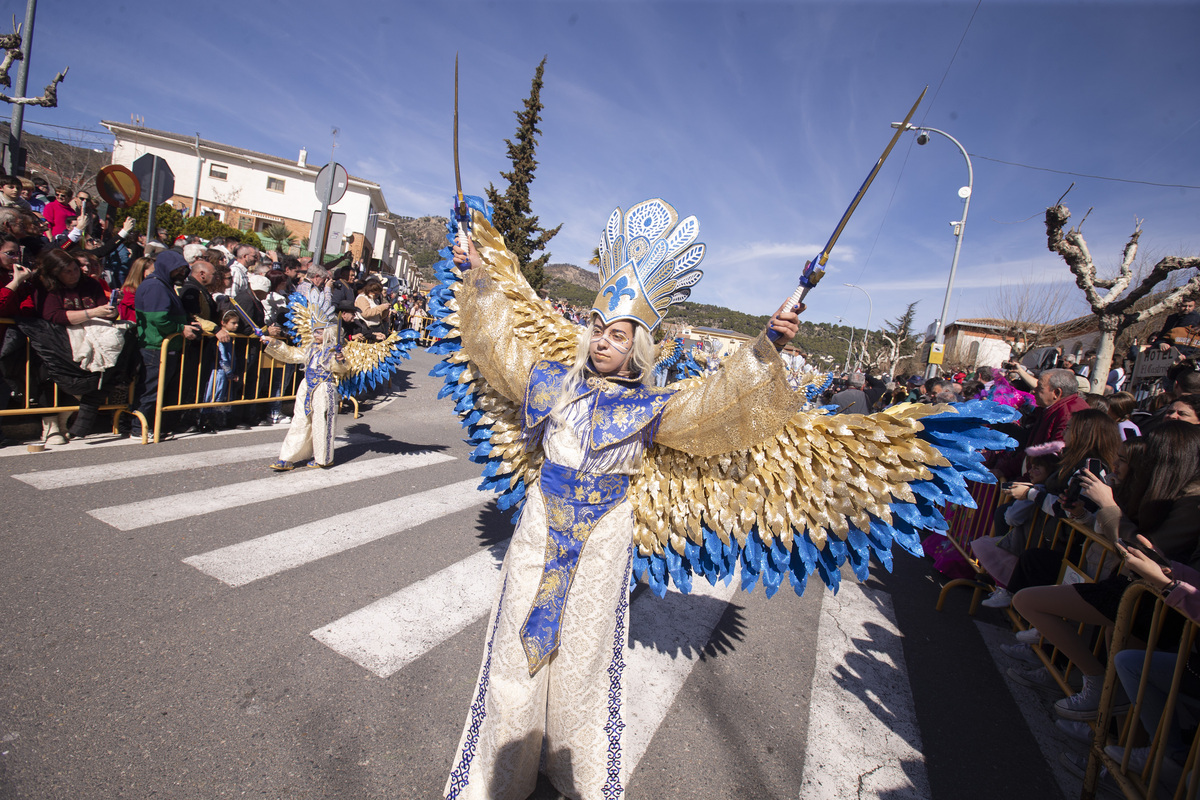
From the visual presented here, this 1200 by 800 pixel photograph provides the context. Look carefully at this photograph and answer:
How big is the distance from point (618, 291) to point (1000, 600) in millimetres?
4086

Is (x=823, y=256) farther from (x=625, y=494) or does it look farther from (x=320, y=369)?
(x=320, y=369)

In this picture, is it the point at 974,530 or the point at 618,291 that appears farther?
the point at 974,530

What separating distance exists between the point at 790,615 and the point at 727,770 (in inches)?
70.5

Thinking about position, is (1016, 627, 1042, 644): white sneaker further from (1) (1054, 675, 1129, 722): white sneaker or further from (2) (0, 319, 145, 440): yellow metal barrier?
(2) (0, 319, 145, 440): yellow metal barrier

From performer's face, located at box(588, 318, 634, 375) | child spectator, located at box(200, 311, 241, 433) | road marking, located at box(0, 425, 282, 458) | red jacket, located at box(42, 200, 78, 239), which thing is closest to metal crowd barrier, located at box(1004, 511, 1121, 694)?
performer's face, located at box(588, 318, 634, 375)

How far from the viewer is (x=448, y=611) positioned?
3.23 metres

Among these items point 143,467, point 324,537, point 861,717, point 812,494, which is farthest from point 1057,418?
point 143,467

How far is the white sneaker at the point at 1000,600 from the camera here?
13.4 feet

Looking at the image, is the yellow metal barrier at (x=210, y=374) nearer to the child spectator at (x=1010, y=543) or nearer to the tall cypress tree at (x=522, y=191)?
the child spectator at (x=1010, y=543)

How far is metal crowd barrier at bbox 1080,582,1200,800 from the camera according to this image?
214cm

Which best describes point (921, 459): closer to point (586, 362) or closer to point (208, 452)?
point (586, 362)

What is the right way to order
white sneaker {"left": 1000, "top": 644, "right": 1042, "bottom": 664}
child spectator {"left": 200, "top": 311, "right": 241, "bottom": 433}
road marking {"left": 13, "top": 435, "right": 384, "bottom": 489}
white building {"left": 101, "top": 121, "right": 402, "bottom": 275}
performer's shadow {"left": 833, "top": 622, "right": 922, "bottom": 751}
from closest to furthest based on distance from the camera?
performer's shadow {"left": 833, "top": 622, "right": 922, "bottom": 751} < white sneaker {"left": 1000, "top": 644, "right": 1042, "bottom": 664} < road marking {"left": 13, "top": 435, "right": 384, "bottom": 489} < child spectator {"left": 200, "top": 311, "right": 241, "bottom": 433} < white building {"left": 101, "top": 121, "right": 402, "bottom": 275}

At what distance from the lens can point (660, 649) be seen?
3248mm

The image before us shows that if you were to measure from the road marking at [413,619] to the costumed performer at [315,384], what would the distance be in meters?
2.37
